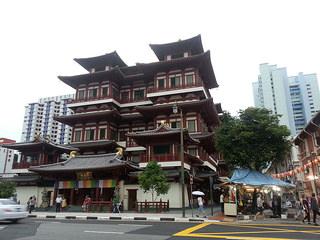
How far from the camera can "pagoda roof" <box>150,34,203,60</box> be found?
125 feet

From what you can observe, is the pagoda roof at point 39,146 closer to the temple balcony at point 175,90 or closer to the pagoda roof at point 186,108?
the pagoda roof at point 186,108

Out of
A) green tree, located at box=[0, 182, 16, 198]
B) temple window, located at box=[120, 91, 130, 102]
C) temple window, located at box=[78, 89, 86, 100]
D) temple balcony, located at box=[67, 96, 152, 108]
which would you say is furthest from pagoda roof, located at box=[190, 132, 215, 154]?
green tree, located at box=[0, 182, 16, 198]

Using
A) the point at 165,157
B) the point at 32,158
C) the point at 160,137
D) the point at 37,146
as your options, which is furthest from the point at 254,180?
the point at 32,158

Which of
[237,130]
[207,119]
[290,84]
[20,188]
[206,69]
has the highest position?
[290,84]

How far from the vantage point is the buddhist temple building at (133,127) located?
2914cm

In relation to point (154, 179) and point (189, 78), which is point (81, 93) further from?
point (154, 179)

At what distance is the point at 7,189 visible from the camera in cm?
3303

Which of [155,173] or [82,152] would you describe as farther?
[82,152]

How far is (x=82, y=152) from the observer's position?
127ft

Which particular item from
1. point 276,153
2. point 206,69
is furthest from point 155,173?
point 206,69

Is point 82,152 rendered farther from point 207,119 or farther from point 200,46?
point 200,46

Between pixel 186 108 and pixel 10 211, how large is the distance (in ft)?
77.9

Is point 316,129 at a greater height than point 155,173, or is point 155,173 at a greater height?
point 316,129

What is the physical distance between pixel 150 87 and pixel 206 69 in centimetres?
837
